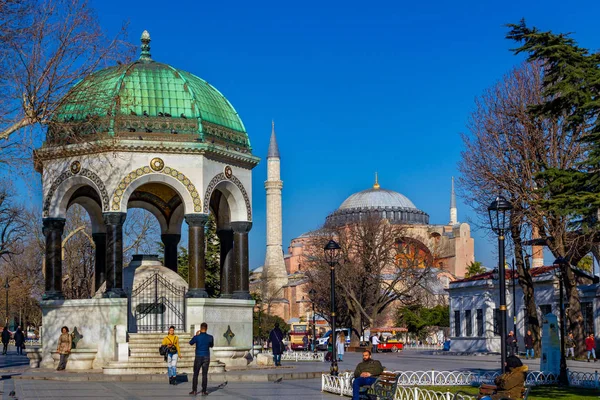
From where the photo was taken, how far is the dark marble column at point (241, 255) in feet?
87.4

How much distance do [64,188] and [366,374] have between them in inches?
508

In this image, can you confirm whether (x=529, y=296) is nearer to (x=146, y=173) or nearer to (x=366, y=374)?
(x=146, y=173)

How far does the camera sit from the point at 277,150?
11231cm

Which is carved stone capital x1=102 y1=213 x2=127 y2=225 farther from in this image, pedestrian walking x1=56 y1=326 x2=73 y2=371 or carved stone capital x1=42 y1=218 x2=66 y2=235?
pedestrian walking x1=56 y1=326 x2=73 y2=371

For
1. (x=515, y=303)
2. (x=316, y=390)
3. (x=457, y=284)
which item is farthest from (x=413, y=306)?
(x=316, y=390)

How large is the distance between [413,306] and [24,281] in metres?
29.9

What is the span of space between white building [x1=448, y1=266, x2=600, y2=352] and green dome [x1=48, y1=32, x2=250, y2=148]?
1870cm

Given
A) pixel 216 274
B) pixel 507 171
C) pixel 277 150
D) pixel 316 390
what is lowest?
pixel 316 390

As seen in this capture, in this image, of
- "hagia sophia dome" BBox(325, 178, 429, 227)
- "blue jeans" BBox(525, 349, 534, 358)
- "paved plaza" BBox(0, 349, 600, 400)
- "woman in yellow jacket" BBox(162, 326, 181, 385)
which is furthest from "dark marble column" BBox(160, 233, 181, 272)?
"hagia sophia dome" BBox(325, 178, 429, 227)

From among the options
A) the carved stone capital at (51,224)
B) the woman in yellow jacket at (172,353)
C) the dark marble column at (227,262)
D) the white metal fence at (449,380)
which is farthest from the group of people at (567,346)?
the carved stone capital at (51,224)

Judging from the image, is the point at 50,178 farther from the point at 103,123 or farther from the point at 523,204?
the point at 523,204

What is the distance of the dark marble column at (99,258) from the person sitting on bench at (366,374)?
1416 centimetres

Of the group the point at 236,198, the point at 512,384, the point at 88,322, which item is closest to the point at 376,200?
the point at 236,198

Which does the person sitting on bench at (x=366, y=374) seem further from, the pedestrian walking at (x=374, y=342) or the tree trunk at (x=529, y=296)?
the pedestrian walking at (x=374, y=342)
